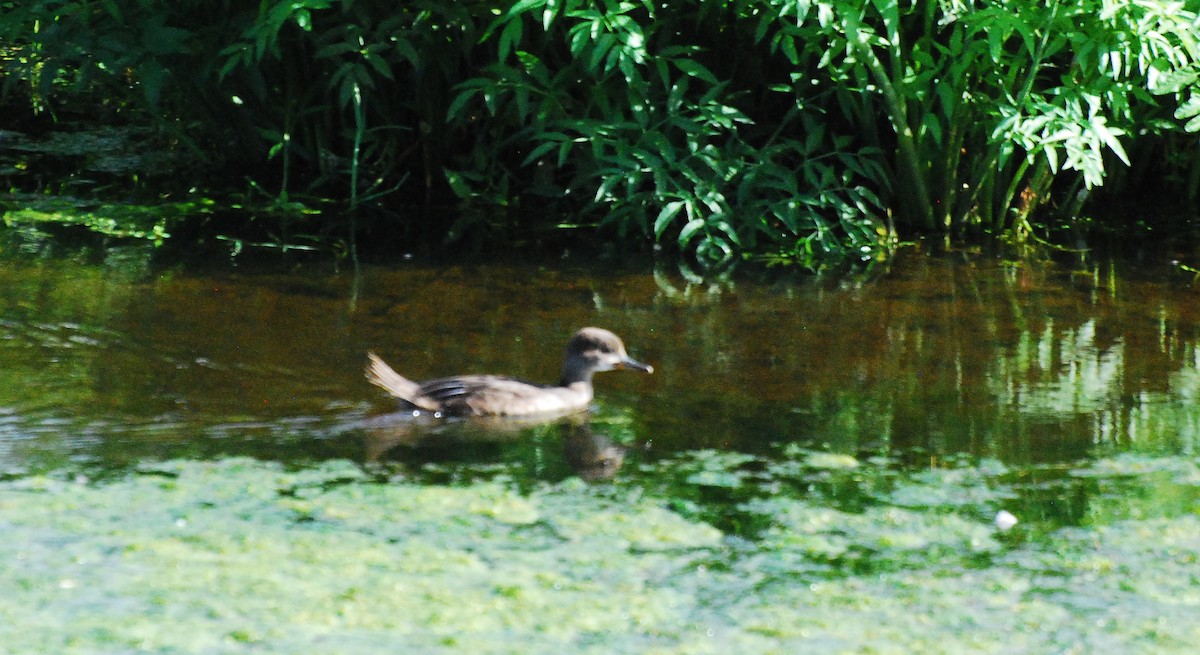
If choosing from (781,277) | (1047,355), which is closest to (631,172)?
(781,277)

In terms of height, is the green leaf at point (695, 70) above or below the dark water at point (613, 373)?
above

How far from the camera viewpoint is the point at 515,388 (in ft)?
20.7

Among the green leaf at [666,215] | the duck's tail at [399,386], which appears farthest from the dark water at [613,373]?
the green leaf at [666,215]

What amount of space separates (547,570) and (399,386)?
1805mm

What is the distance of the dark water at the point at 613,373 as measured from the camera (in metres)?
5.95

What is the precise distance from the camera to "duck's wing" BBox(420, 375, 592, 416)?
20.4 feet

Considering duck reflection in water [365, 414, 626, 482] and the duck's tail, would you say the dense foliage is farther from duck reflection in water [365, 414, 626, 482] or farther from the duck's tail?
duck reflection in water [365, 414, 626, 482]

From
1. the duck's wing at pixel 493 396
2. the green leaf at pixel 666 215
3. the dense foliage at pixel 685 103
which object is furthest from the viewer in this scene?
the green leaf at pixel 666 215

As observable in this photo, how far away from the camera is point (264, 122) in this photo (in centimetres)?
1070

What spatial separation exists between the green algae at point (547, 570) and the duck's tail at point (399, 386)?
0.70 metres

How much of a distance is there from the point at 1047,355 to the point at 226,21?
5326 millimetres

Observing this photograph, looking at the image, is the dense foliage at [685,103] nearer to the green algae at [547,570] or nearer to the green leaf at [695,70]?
the green leaf at [695,70]

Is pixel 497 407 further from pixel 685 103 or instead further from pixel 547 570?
pixel 685 103

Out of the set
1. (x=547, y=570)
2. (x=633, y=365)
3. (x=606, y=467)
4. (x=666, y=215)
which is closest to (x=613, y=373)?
(x=633, y=365)
